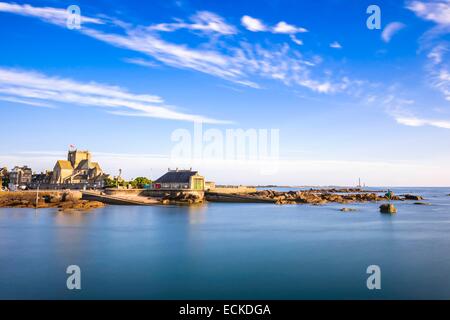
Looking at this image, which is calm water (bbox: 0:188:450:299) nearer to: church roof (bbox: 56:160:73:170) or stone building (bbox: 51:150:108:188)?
stone building (bbox: 51:150:108:188)

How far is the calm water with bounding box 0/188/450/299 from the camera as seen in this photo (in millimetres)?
19344

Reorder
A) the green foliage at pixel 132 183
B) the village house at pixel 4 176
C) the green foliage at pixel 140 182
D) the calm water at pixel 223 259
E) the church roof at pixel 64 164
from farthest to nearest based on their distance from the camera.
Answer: the village house at pixel 4 176, the church roof at pixel 64 164, the green foliage at pixel 140 182, the green foliage at pixel 132 183, the calm water at pixel 223 259

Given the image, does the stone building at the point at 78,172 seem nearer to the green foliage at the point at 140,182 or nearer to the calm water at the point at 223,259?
the green foliage at the point at 140,182

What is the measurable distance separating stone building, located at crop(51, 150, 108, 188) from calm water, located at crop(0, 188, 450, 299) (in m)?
58.0

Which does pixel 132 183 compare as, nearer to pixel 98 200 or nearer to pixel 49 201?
pixel 98 200

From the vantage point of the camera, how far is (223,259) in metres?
26.8

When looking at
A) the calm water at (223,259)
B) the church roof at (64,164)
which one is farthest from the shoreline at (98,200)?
the church roof at (64,164)

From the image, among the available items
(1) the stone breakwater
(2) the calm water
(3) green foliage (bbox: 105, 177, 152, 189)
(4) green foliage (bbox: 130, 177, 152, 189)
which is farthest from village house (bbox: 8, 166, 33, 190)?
(2) the calm water

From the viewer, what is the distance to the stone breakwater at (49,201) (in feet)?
219

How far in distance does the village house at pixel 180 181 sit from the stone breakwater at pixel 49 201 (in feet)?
67.2

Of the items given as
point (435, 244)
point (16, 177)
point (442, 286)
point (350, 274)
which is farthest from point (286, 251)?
point (16, 177)

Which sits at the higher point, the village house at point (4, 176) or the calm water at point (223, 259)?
the village house at point (4, 176)

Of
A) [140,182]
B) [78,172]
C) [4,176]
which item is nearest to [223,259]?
[140,182]

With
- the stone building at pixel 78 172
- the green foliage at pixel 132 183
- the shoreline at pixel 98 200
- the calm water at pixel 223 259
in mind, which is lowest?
the calm water at pixel 223 259
